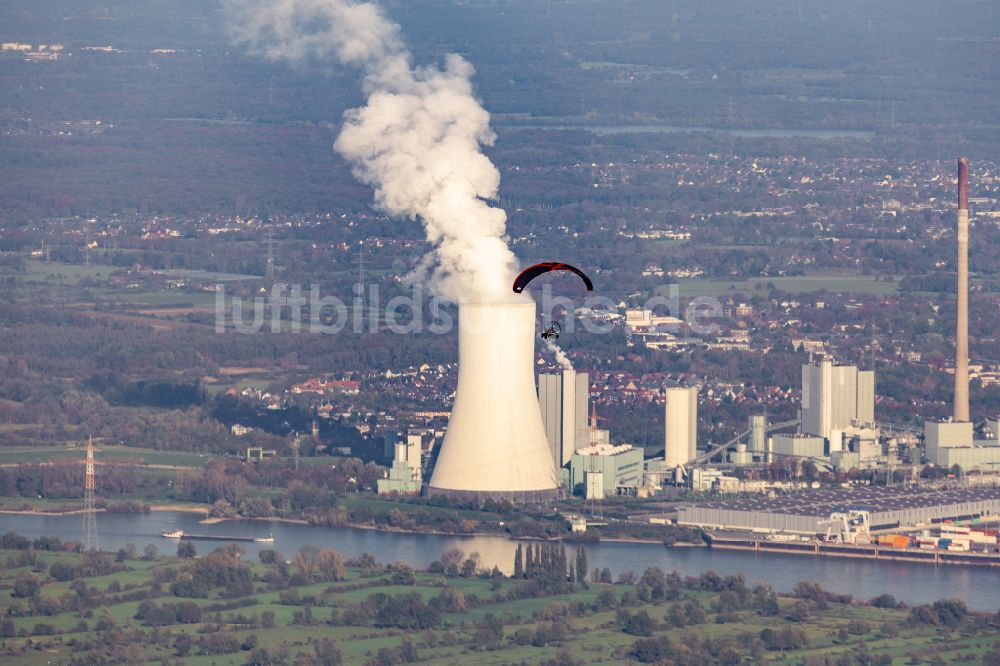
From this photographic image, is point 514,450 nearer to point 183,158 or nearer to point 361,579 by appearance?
point 361,579

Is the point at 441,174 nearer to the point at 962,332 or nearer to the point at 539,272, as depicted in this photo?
the point at 539,272

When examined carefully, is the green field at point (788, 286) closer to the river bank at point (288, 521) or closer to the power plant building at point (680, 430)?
the power plant building at point (680, 430)

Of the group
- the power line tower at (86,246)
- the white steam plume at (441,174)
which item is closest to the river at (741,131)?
the power line tower at (86,246)

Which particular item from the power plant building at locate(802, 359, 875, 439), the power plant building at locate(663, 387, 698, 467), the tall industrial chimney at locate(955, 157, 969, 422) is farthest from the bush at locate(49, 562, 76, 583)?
the tall industrial chimney at locate(955, 157, 969, 422)

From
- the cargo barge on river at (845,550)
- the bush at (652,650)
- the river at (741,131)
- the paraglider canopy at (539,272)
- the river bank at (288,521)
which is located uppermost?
the river at (741,131)

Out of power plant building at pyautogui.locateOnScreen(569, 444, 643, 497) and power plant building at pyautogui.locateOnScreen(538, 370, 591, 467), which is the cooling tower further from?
power plant building at pyautogui.locateOnScreen(538, 370, 591, 467)

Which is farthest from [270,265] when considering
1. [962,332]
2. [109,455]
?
[109,455]
